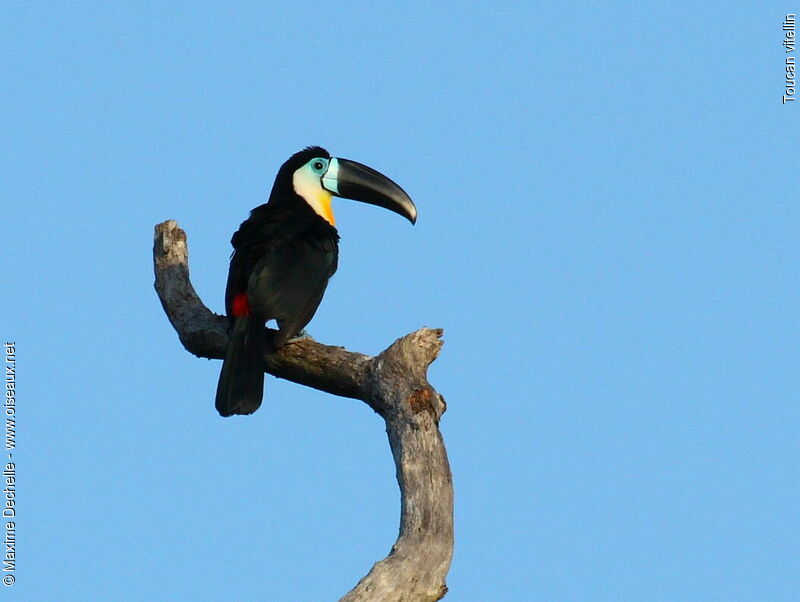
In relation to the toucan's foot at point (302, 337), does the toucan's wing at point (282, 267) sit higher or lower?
higher

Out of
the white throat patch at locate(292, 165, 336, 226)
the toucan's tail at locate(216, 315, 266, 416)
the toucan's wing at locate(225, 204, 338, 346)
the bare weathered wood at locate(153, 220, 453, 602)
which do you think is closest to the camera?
the bare weathered wood at locate(153, 220, 453, 602)

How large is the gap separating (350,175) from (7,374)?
6.68ft

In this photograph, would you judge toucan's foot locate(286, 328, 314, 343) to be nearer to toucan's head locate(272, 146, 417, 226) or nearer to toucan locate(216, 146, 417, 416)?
toucan locate(216, 146, 417, 416)

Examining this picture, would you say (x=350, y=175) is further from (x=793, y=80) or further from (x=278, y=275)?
(x=793, y=80)

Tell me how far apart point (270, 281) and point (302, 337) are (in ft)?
0.95

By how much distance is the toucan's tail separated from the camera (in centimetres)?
457

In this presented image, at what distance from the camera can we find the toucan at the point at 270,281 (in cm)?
464

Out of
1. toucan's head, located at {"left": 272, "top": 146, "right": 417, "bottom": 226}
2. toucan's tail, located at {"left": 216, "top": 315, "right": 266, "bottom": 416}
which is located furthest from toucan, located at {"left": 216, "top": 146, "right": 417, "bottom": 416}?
toucan's head, located at {"left": 272, "top": 146, "right": 417, "bottom": 226}

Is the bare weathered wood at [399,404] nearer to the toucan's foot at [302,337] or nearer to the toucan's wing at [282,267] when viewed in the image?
the toucan's foot at [302,337]

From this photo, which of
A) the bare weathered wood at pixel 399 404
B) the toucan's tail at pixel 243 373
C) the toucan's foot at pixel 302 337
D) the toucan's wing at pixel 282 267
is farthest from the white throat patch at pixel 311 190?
the toucan's tail at pixel 243 373

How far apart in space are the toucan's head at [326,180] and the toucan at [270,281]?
0.33 ft

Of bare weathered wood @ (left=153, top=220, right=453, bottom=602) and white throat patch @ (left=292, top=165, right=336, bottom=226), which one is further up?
white throat patch @ (left=292, top=165, right=336, bottom=226)

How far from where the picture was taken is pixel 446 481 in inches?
160

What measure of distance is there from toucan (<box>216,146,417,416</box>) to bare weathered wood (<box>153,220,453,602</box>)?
0.54 ft
